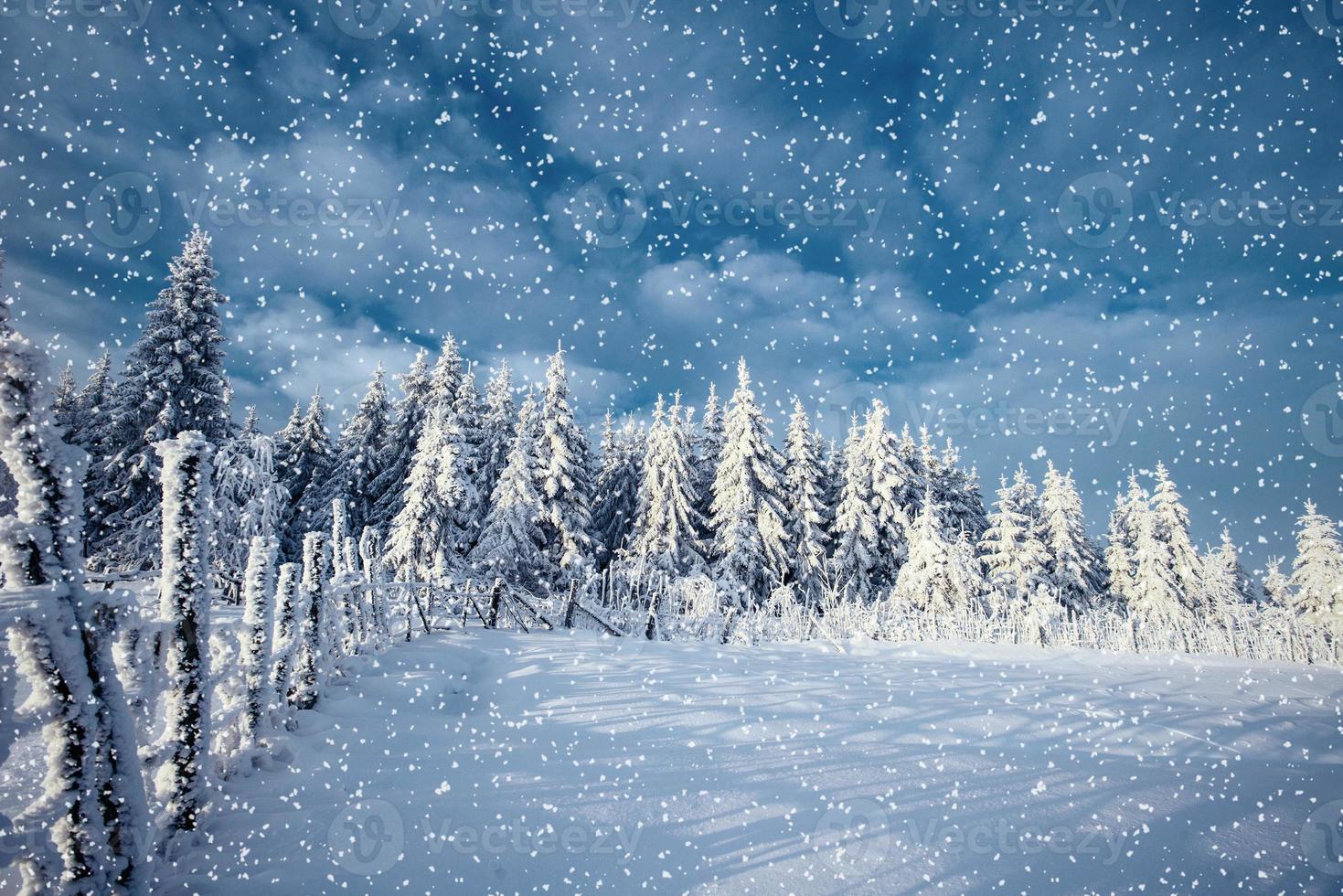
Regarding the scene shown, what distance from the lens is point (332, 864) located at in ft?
10.3

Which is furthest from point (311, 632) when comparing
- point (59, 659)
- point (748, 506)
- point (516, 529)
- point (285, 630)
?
point (748, 506)

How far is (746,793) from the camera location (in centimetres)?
452

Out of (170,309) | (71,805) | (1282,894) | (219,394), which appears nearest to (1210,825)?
(1282,894)

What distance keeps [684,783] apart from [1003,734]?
4.55 meters

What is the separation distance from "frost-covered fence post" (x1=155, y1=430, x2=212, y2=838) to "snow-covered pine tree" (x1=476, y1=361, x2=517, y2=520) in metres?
23.3

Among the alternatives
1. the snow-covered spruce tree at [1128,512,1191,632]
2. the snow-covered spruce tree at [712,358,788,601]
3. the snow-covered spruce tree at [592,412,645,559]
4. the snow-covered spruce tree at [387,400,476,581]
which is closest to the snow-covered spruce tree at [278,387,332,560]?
the snow-covered spruce tree at [387,400,476,581]

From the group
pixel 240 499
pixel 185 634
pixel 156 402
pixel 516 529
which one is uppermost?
pixel 156 402

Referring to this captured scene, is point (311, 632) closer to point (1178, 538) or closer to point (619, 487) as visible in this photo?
point (619, 487)

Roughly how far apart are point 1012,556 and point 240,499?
3620 centimetres

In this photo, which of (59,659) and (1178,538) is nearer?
(59,659)

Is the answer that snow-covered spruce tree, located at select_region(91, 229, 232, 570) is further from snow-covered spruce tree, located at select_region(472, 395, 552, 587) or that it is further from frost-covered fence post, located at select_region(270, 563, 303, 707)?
frost-covered fence post, located at select_region(270, 563, 303, 707)

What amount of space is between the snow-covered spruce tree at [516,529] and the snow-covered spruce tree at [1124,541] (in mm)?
34221

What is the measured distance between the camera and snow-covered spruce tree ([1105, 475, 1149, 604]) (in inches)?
1273

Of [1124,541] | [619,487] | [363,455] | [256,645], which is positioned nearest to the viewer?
[256,645]
